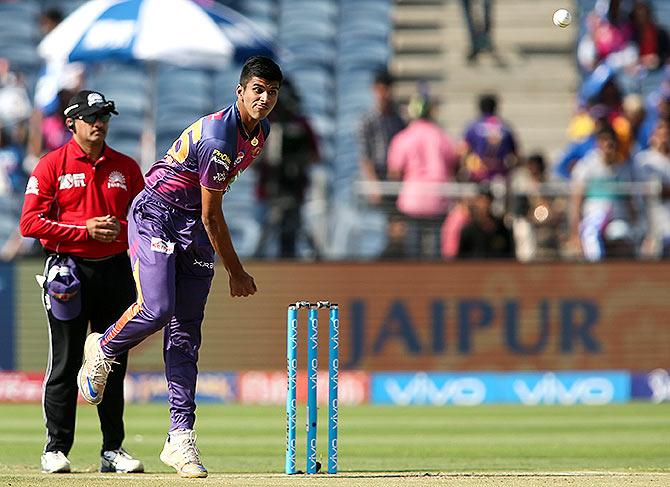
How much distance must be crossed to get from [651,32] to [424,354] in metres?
5.37

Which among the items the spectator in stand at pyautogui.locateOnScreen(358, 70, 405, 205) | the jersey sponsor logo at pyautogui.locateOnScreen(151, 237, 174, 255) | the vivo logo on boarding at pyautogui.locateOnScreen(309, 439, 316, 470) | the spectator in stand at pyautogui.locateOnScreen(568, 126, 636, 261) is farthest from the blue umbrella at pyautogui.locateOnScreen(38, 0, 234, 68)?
the vivo logo on boarding at pyautogui.locateOnScreen(309, 439, 316, 470)

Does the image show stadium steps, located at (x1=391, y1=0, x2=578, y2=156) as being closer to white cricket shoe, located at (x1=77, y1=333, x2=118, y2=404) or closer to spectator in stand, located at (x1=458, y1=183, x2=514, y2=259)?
spectator in stand, located at (x1=458, y1=183, x2=514, y2=259)

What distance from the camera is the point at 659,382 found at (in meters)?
15.8

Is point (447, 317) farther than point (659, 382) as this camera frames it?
No

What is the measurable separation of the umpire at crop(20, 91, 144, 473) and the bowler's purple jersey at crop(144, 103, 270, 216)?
2.51ft

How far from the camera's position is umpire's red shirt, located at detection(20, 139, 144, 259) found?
8625 millimetres

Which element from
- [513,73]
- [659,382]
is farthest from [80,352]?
[513,73]

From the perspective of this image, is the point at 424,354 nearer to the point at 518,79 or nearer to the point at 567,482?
the point at 518,79

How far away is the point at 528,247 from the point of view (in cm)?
1584

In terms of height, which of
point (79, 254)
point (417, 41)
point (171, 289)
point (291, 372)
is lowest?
point (291, 372)

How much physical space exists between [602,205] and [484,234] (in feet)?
3.99

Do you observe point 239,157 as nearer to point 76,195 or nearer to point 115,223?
point 115,223

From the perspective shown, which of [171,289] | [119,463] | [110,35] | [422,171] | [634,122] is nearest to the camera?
[171,289]

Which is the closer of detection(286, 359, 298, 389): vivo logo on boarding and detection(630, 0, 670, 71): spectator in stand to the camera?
detection(286, 359, 298, 389): vivo logo on boarding
